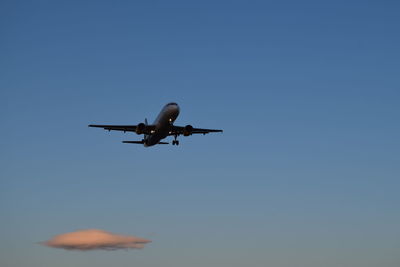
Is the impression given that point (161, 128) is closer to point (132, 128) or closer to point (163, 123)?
point (163, 123)

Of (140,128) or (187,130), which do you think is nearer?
(140,128)

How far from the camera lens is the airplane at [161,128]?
103500 millimetres

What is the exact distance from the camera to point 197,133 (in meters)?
118

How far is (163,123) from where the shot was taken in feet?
346

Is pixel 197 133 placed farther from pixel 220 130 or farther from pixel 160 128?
pixel 160 128

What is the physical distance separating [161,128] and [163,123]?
1582mm

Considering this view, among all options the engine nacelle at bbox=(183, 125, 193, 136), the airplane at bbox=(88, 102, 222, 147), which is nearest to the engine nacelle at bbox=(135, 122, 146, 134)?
the airplane at bbox=(88, 102, 222, 147)

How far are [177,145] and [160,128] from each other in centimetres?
806

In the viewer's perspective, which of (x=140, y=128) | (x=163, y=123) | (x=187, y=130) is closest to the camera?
(x=163, y=123)

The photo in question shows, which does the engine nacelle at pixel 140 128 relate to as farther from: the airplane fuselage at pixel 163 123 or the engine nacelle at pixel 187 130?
the engine nacelle at pixel 187 130

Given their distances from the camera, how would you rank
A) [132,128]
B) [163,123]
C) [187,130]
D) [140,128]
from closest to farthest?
[163,123] < [140,128] < [187,130] < [132,128]

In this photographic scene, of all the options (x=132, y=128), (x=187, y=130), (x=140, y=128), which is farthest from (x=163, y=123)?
(x=132, y=128)

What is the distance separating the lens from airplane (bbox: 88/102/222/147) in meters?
104

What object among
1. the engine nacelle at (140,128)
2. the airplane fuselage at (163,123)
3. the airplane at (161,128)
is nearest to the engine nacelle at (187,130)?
Result: the airplane at (161,128)
